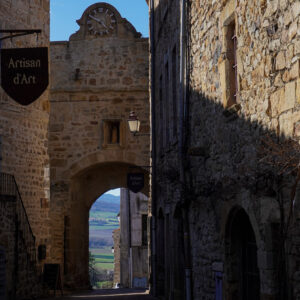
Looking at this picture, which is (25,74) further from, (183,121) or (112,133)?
(112,133)

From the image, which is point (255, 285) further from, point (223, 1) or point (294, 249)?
point (223, 1)

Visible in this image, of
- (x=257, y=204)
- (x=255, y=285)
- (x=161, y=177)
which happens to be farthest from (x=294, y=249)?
(x=161, y=177)

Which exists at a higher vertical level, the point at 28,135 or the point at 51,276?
the point at 28,135

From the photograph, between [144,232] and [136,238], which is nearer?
[144,232]

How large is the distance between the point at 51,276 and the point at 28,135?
3.45 metres

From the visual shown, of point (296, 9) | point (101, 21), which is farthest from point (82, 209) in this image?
point (296, 9)

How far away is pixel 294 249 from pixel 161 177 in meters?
7.81

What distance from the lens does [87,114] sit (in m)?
19.1

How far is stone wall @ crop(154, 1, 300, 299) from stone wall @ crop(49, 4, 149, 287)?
7.19 meters

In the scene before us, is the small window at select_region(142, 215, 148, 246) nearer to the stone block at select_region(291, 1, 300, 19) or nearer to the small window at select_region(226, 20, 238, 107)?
the small window at select_region(226, 20, 238, 107)

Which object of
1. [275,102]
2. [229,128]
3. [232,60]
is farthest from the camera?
[232,60]

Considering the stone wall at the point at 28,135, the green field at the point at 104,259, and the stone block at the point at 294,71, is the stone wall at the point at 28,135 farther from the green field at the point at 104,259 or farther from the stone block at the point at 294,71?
the green field at the point at 104,259

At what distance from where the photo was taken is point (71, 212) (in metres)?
18.8

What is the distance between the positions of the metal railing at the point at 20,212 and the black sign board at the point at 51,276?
0.48m
